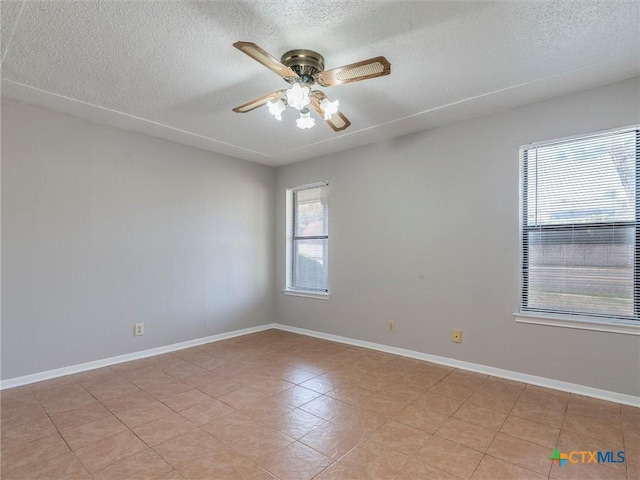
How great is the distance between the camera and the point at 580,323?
8.78 ft

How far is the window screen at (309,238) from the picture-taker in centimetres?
462

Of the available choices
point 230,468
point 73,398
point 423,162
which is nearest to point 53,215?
point 73,398

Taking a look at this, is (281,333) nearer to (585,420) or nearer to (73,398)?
(73,398)

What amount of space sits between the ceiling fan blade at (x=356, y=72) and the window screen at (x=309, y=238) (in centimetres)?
247

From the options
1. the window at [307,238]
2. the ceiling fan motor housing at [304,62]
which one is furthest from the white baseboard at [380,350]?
the ceiling fan motor housing at [304,62]

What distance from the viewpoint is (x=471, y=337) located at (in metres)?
3.23

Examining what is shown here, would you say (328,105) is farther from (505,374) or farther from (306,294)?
(306,294)

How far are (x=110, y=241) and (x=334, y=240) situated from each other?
256 cm

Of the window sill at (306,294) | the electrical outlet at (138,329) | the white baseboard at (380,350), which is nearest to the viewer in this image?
the white baseboard at (380,350)

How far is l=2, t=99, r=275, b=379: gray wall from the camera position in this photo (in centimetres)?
291

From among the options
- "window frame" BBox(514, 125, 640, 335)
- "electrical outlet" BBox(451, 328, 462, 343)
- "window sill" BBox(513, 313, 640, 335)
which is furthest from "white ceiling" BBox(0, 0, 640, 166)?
"electrical outlet" BBox(451, 328, 462, 343)

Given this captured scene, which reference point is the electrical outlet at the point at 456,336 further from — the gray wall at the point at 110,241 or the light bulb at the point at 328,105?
the gray wall at the point at 110,241

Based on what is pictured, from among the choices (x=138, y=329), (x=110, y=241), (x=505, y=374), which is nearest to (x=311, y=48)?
(x=110, y=241)

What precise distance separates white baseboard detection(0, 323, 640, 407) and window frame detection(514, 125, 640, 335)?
484mm
